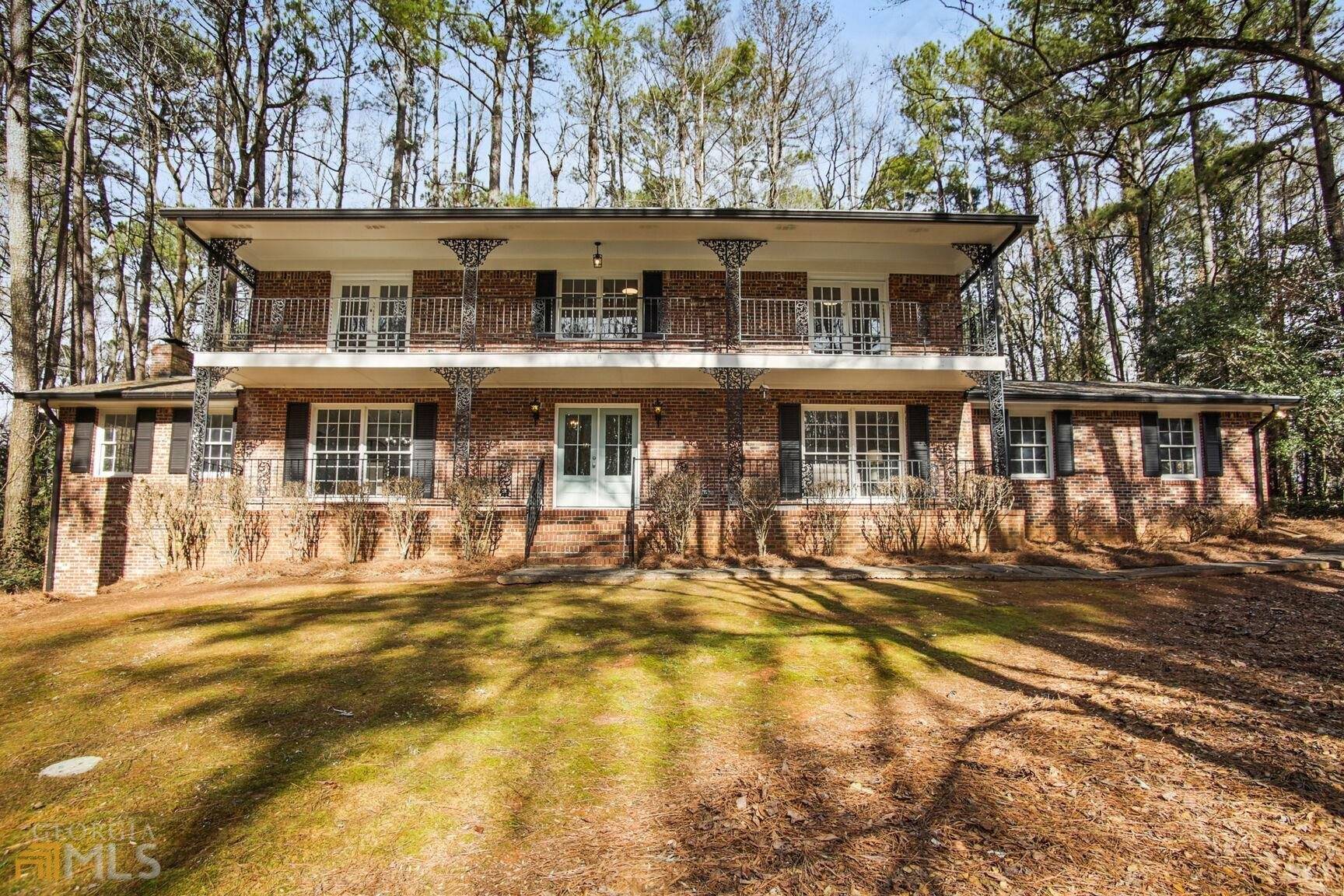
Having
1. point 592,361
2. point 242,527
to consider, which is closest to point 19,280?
point 242,527

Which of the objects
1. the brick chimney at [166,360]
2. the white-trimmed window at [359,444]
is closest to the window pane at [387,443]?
the white-trimmed window at [359,444]

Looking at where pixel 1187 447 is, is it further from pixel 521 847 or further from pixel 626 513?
pixel 521 847

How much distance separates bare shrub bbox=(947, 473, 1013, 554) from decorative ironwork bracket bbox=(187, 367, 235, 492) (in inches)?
524

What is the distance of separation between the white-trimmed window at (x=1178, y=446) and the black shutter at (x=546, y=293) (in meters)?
13.0

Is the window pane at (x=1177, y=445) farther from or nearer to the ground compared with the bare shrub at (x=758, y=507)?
farther from the ground

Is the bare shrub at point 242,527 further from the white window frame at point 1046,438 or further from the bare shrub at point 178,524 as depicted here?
the white window frame at point 1046,438

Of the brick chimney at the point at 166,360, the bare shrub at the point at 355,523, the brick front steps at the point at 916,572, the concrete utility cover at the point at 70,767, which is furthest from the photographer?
the brick chimney at the point at 166,360

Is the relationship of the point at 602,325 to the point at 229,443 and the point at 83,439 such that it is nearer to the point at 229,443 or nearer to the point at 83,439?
the point at 229,443

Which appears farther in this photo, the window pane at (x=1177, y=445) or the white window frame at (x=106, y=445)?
the window pane at (x=1177, y=445)

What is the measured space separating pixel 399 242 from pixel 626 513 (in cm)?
710

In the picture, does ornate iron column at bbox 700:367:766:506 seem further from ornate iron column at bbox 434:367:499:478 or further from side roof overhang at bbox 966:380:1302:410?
side roof overhang at bbox 966:380:1302:410

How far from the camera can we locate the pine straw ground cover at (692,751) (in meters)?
2.36

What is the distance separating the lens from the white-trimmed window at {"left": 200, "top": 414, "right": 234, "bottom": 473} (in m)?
11.9

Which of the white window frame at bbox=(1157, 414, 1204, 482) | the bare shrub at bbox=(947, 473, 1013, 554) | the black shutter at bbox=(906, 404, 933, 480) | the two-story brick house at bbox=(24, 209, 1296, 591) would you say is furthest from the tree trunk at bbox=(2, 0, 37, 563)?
the white window frame at bbox=(1157, 414, 1204, 482)
